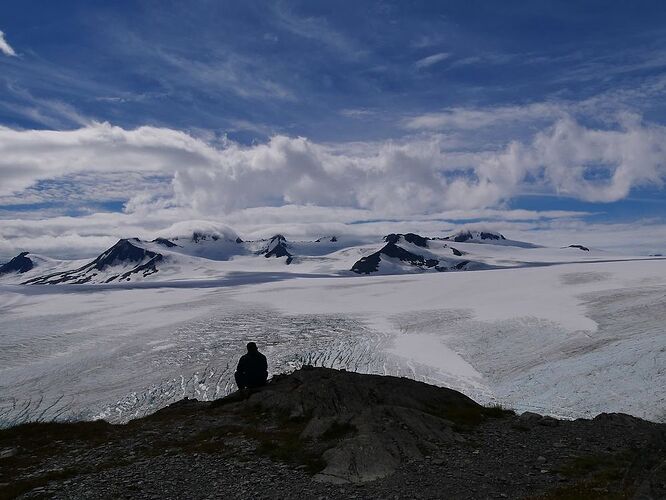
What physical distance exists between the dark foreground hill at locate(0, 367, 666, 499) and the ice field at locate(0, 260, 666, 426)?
1415 cm

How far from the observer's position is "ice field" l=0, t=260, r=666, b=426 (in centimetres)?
3306

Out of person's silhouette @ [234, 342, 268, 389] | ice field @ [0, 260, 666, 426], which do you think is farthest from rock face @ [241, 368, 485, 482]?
ice field @ [0, 260, 666, 426]

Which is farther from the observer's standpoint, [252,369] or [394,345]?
[394,345]

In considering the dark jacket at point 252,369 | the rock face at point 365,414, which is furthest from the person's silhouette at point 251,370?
the rock face at point 365,414

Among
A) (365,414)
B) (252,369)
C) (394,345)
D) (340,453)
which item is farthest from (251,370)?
(394,345)

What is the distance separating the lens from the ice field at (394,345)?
108 ft

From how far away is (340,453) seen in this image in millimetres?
13172

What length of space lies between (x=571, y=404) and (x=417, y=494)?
22.2 m

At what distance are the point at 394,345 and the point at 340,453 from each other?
3635cm

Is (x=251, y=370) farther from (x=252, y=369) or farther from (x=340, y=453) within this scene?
(x=340, y=453)

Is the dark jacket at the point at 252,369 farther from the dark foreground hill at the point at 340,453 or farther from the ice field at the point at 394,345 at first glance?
the ice field at the point at 394,345

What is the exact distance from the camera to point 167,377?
131 feet

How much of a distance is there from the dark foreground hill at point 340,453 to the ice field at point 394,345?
14.1m

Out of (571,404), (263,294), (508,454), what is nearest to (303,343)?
(571,404)
